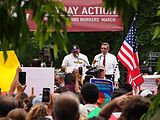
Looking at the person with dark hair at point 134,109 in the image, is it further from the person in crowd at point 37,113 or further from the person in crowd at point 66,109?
the person in crowd at point 37,113

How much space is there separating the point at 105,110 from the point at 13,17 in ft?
6.05

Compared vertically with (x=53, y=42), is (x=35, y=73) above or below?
below

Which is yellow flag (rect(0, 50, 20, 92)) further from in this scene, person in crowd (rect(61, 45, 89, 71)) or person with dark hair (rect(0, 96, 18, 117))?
person with dark hair (rect(0, 96, 18, 117))

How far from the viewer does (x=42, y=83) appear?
1199 centimetres

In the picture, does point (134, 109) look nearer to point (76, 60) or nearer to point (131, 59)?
point (131, 59)

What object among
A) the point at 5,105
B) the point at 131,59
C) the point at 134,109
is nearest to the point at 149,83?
the point at 131,59

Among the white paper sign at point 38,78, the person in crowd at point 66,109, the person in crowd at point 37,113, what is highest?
the person in crowd at point 66,109

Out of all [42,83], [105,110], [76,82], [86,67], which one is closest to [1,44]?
[105,110]

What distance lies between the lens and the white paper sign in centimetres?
1201

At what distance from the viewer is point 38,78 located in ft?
39.4

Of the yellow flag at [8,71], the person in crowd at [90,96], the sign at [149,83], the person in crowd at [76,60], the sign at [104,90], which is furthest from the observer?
the person in crowd at [76,60]

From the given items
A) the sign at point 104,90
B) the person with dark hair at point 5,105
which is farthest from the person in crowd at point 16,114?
the sign at point 104,90

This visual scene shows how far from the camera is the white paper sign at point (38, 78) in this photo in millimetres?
12008

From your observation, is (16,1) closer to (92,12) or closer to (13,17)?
(13,17)
